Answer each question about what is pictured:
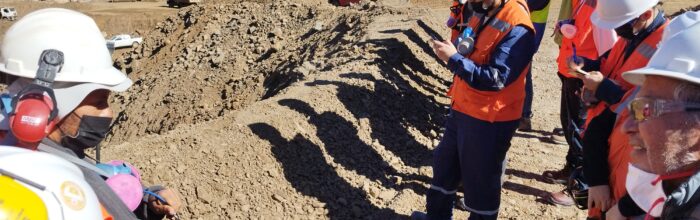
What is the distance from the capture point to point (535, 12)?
19.1 feet

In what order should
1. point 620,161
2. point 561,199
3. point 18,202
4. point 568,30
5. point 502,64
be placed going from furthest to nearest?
point 561,199, point 568,30, point 502,64, point 620,161, point 18,202

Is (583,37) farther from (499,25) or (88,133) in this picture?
(88,133)

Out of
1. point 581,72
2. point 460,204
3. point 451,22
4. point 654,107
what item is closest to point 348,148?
point 460,204

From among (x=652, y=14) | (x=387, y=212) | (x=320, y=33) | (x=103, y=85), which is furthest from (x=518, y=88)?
(x=320, y=33)

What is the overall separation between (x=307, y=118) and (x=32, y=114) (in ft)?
11.9

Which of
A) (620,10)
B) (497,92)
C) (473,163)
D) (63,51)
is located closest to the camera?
(63,51)

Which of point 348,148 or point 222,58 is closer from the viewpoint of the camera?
point 348,148

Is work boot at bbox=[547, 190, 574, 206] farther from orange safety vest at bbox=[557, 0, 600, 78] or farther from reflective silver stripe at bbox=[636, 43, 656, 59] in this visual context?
reflective silver stripe at bbox=[636, 43, 656, 59]

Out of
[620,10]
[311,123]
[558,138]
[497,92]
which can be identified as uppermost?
[620,10]

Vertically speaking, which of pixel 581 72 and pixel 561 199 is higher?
pixel 581 72

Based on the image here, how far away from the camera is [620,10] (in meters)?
2.88

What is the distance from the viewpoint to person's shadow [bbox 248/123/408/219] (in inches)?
175

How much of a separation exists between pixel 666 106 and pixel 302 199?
304cm

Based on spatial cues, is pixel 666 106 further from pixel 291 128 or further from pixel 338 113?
pixel 338 113
